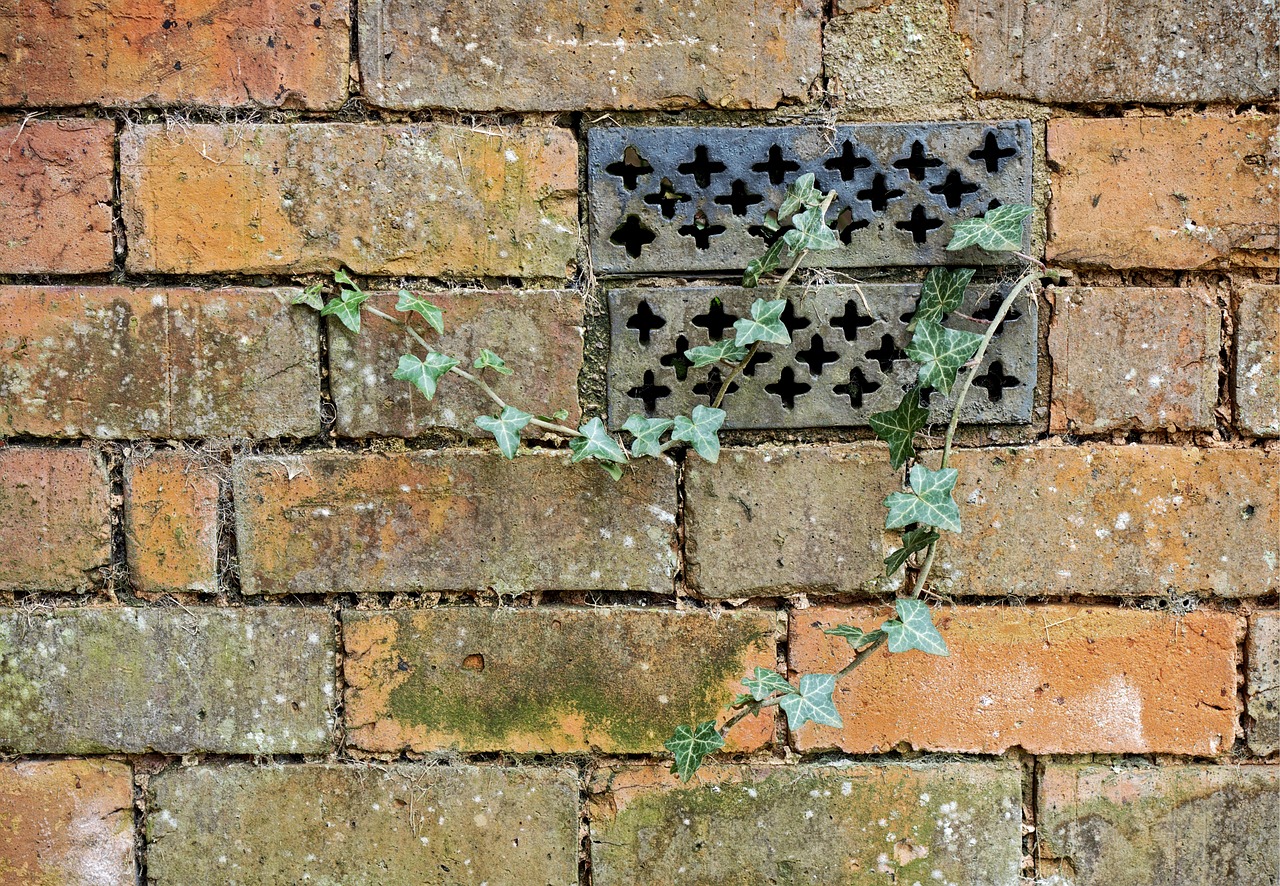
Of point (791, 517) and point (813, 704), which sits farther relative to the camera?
point (791, 517)

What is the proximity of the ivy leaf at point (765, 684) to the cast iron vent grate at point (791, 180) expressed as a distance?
25.6 inches

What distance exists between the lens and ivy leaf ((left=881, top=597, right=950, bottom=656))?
46.9 inches

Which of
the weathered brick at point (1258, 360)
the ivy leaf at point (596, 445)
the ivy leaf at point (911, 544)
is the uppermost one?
the weathered brick at point (1258, 360)

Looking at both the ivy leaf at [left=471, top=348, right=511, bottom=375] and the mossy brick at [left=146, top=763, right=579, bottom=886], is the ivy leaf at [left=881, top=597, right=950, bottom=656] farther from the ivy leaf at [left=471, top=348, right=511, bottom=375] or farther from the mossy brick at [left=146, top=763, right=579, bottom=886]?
the ivy leaf at [left=471, top=348, right=511, bottom=375]

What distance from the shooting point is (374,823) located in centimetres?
138

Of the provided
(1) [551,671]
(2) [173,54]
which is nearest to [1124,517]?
(1) [551,671]

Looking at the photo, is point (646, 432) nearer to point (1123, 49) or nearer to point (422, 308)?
point (422, 308)

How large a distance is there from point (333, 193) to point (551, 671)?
2.84 feet

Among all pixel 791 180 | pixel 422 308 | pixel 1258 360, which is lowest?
pixel 1258 360

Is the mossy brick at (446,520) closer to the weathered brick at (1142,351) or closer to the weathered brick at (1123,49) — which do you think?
the weathered brick at (1142,351)

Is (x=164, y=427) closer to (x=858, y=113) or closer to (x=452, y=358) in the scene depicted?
(x=452, y=358)

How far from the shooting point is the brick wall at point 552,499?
1.33 meters

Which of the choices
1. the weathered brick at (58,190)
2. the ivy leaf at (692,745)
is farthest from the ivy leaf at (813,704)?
the weathered brick at (58,190)

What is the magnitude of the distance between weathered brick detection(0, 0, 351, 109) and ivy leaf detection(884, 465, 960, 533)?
1094 mm
